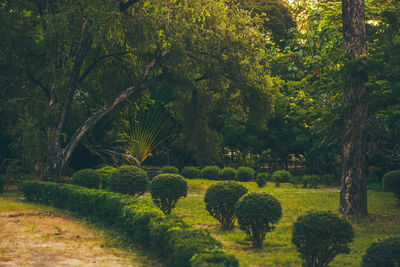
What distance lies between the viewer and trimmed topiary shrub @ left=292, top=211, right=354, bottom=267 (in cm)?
775

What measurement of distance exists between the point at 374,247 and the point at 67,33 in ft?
59.2

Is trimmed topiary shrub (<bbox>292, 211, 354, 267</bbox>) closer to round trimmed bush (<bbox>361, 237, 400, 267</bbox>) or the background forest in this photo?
round trimmed bush (<bbox>361, 237, 400, 267</bbox>)

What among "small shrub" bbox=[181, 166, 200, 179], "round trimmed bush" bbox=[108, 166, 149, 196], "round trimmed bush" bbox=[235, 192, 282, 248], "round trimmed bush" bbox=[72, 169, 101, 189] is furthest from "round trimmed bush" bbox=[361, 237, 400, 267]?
"small shrub" bbox=[181, 166, 200, 179]

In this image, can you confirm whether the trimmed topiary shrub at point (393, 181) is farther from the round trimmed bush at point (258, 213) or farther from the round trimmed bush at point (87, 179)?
the round trimmed bush at point (87, 179)

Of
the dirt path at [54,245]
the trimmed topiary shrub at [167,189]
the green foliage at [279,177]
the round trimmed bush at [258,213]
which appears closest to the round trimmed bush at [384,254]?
the round trimmed bush at [258,213]

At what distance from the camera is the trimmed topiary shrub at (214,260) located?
6.30 m

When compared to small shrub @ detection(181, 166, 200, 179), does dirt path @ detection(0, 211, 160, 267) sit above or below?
below

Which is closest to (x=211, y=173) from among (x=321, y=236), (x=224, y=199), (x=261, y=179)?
(x=261, y=179)

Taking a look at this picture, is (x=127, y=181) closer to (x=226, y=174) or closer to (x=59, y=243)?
Result: (x=59, y=243)

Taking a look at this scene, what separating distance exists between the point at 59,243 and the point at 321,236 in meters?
6.22

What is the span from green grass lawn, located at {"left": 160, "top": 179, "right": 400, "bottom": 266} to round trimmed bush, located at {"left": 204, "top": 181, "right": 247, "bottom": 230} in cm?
38

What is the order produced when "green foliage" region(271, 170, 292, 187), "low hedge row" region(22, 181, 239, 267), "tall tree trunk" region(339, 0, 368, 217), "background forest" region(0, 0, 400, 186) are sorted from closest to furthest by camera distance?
"low hedge row" region(22, 181, 239, 267) < "tall tree trunk" region(339, 0, 368, 217) < "background forest" region(0, 0, 400, 186) < "green foliage" region(271, 170, 292, 187)

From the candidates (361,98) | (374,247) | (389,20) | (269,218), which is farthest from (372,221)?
(374,247)

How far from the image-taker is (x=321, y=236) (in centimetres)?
775
